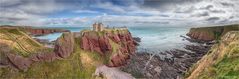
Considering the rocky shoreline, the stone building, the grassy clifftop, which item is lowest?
the rocky shoreline

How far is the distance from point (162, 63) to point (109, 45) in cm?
1156

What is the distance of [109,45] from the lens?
3039 inches

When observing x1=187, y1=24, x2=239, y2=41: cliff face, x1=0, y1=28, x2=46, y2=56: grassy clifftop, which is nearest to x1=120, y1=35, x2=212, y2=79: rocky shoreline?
x1=0, y1=28, x2=46, y2=56: grassy clifftop

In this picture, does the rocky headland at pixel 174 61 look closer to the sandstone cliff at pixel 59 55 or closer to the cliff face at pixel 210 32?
the sandstone cliff at pixel 59 55

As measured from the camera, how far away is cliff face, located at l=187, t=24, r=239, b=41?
104625mm

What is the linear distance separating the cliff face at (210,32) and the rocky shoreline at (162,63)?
17553mm

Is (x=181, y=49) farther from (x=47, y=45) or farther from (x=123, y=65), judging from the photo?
(x=47, y=45)

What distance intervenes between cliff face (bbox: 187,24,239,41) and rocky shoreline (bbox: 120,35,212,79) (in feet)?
57.6

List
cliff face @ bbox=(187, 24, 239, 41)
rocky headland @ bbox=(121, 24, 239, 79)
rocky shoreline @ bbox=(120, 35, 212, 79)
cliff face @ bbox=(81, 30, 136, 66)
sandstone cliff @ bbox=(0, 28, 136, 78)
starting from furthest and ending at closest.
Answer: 1. cliff face @ bbox=(187, 24, 239, 41)
2. cliff face @ bbox=(81, 30, 136, 66)
3. rocky shoreline @ bbox=(120, 35, 212, 79)
4. sandstone cliff @ bbox=(0, 28, 136, 78)
5. rocky headland @ bbox=(121, 24, 239, 79)

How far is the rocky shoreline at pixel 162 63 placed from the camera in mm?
63844

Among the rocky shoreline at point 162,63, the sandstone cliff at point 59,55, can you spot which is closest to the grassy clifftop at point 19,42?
the sandstone cliff at point 59,55

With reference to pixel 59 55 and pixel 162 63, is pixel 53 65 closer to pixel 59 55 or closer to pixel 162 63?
pixel 59 55

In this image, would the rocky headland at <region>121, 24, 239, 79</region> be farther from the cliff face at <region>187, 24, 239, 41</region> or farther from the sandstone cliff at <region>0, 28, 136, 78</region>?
the cliff face at <region>187, 24, 239, 41</region>

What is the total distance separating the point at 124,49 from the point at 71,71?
23.4 metres
